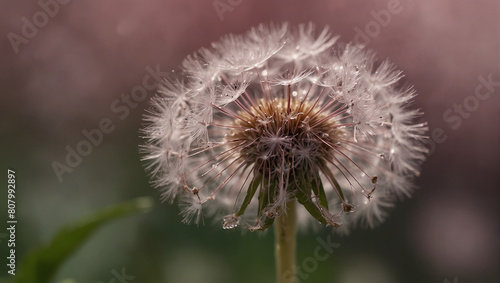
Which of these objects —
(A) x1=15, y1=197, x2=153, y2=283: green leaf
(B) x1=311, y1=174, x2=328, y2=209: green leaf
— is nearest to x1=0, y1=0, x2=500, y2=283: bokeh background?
(B) x1=311, y1=174, x2=328, y2=209: green leaf

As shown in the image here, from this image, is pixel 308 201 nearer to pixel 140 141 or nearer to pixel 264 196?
pixel 264 196

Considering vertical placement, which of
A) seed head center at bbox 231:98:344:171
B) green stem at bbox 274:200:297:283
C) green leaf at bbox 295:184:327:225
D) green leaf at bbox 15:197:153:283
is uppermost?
seed head center at bbox 231:98:344:171

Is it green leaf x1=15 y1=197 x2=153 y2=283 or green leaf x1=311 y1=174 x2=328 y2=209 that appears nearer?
green leaf x1=15 y1=197 x2=153 y2=283

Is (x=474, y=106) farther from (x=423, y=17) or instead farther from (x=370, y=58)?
(x=370, y=58)

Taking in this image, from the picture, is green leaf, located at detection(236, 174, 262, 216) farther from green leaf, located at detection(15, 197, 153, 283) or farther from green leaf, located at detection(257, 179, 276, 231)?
green leaf, located at detection(15, 197, 153, 283)

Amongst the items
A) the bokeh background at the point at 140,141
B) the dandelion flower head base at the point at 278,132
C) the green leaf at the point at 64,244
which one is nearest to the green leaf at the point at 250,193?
the dandelion flower head base at the point at 278,132

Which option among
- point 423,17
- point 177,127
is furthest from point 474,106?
point 177,127

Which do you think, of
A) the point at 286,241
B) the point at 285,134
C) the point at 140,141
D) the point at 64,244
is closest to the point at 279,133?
the point at 285,134
